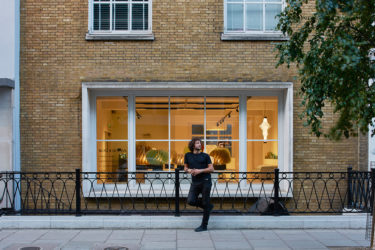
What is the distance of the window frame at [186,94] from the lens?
29.7 ft

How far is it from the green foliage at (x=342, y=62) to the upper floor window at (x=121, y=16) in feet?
15.2

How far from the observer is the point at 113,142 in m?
9.61

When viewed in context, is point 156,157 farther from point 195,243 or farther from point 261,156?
point 195,243

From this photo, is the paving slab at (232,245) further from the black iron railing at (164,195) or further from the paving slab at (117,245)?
the black iron railing at (164,195)

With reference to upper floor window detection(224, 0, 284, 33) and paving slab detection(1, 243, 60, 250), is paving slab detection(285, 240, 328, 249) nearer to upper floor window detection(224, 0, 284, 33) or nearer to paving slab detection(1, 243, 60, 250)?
paving slab detection(1, 243, 60, 250)

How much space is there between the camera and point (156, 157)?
9703 mm

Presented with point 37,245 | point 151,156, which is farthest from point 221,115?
point 37,245

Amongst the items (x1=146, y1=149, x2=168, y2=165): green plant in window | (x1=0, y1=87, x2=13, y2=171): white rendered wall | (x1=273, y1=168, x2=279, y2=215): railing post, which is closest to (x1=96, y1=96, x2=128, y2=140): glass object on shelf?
(x1=146, y1=149, x2=168, y2=165): green plant in window

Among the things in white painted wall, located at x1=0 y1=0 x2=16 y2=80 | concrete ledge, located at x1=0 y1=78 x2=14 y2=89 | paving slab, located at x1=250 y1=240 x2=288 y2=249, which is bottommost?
paving slab, located at x1=250 y1=240 x2=288 y2=249

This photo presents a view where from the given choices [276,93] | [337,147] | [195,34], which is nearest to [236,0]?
[195,34]

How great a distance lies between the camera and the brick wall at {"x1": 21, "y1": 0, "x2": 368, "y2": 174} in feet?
29.9

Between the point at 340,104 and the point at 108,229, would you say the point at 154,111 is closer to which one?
the point at 108,229

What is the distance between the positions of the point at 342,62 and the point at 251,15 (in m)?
5.34

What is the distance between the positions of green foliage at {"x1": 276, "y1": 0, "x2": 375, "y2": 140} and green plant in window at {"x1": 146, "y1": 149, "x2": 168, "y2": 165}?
4904 millimetres
